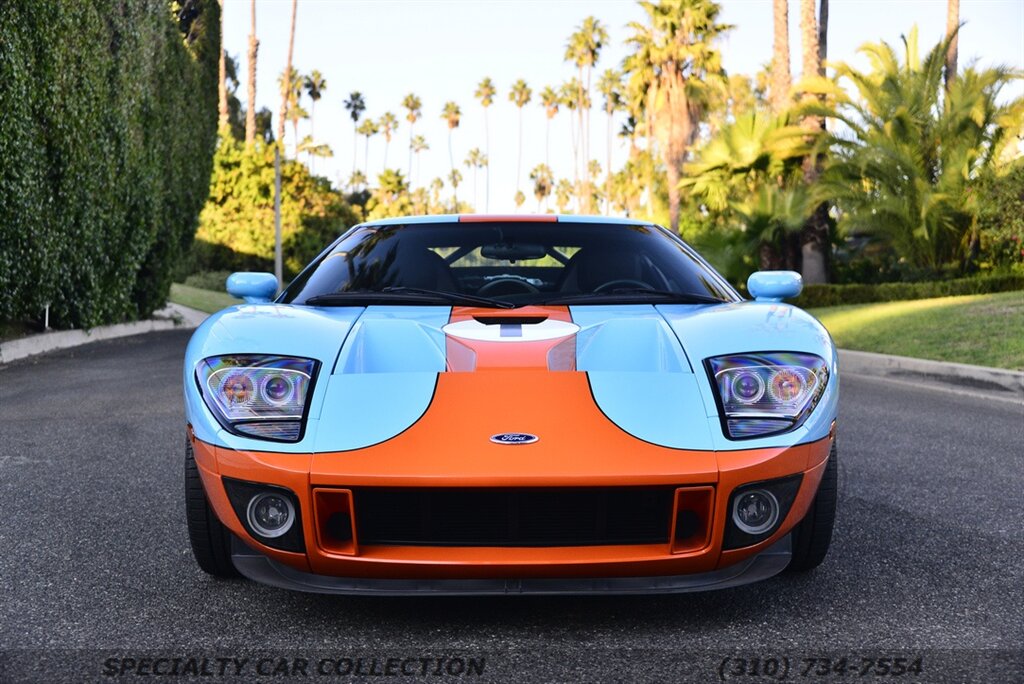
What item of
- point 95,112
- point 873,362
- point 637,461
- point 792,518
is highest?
point 95,112

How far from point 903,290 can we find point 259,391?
64.8 feet

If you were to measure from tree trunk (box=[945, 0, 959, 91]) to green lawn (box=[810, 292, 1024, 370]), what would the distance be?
8069 mm

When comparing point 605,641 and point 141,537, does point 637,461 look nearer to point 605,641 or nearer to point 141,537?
point 605,641

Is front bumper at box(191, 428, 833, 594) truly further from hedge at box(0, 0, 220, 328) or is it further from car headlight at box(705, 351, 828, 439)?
hedge at box(0, 0, 220, 328)

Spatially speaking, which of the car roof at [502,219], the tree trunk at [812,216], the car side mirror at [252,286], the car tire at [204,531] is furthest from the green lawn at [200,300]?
the car tire at [204,531]

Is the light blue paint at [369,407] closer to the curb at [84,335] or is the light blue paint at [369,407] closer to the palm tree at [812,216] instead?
the curb at [84,335]

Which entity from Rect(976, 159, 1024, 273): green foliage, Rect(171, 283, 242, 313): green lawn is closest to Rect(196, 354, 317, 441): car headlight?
Rect(976, 159, 1024, 273): green foliage

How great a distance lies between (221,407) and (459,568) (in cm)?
84

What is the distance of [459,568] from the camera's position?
2842 millimetres

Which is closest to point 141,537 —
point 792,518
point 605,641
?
point 605,641

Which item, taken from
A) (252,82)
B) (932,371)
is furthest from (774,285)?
(252,82)

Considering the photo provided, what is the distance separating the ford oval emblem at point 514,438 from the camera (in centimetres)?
292

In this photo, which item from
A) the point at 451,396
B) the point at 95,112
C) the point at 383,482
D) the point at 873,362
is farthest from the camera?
the point at 95,112

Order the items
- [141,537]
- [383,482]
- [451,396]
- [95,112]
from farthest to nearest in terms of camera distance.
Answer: [95,112]
[141,537]
[451,396]
[383,482]
